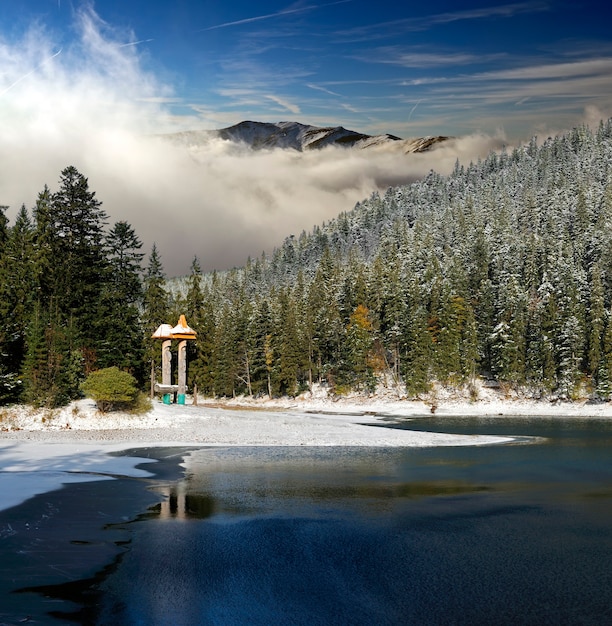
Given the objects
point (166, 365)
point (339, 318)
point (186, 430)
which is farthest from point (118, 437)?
point (339, 318)

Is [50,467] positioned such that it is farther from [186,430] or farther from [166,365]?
[166,365]

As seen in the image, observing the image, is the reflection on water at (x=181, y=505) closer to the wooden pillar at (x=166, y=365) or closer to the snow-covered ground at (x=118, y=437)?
the snow-covered ground at (x=118, y=437)

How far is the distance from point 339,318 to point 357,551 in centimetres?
8729

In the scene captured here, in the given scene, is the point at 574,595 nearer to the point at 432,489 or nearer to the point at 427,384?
the point at 432,489

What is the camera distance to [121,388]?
141 feet

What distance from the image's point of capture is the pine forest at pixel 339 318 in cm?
5394

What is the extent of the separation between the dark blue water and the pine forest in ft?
95.8

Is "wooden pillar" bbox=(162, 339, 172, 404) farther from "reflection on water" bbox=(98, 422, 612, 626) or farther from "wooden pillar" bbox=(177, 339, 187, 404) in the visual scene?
"reflection on water" bbox=(98, 422, 612, 626)

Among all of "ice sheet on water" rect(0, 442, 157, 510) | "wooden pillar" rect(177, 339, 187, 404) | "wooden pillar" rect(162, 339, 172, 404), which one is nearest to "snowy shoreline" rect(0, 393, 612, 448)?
"ice sheet on water" rect(0, 442, 157, 510)

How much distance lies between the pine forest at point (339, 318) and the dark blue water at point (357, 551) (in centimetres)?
2920

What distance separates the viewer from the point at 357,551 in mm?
14531

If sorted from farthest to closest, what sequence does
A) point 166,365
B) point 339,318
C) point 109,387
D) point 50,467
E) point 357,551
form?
point 339,318 → point 166,365 → point 109,387 → point 50,467 → point 357,551

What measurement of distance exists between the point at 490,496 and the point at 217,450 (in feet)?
56.2

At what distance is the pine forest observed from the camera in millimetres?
53938
